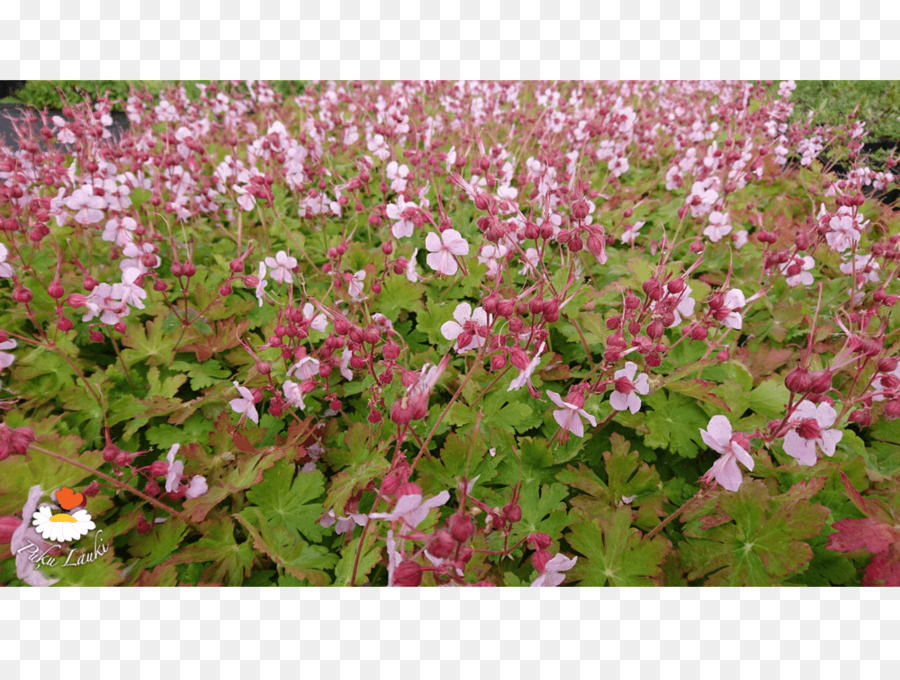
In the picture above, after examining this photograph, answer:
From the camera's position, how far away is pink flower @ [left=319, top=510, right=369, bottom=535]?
1503mm

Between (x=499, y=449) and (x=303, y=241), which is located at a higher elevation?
(x=303, y=241)

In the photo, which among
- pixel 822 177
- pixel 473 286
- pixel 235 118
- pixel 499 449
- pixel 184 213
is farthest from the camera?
pixel 235 118

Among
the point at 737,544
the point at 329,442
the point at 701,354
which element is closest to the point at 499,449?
the point at 329,442

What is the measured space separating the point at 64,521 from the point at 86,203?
1689 millimetres

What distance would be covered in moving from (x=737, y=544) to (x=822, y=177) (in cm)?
341

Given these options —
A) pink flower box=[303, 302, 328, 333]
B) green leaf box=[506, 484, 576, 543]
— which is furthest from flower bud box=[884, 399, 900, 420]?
pink flower box=[303, 302, 328, 333]

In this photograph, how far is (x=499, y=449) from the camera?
5.92 feet

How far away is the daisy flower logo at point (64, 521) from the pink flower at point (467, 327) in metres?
1.26

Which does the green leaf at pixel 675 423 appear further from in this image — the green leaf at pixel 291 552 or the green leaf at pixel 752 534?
the green leaf at pixel 291 552

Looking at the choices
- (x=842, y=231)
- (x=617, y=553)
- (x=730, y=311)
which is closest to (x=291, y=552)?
(x=617, y=553)

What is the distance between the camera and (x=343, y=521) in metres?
1.59

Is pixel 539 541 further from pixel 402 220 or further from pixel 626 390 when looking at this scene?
pixel 402 220

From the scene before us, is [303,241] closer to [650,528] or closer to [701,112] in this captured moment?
[650,528]

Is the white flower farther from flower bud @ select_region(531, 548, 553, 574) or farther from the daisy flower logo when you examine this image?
flower bud @ select_region(531, 548, 553, 574)
